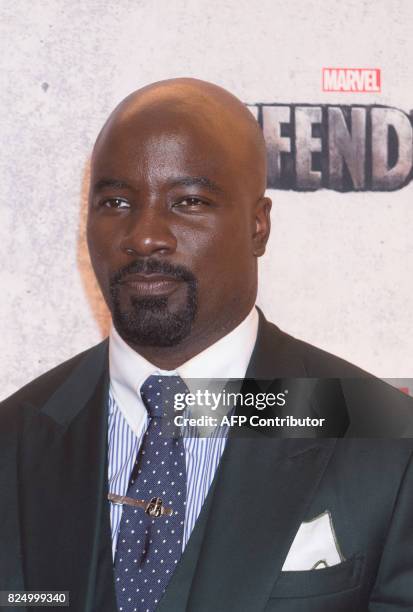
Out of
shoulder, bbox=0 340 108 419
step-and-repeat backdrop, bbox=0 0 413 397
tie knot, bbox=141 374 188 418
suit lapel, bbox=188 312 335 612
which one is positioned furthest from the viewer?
step-and-repeat backdrop, bbox=0 0 413 397

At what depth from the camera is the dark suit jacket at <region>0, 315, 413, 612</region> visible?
3.79 ft

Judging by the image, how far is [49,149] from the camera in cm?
166

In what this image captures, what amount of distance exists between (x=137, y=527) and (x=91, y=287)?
22.7 inches

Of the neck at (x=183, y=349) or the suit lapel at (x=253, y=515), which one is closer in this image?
the suit lapel at (x=253, y=515)

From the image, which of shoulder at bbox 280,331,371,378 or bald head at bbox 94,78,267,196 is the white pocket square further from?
bald head at bbox 94,78,267,196

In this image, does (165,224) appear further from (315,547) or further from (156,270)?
(315,547)

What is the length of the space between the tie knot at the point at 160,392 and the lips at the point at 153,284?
0.12m

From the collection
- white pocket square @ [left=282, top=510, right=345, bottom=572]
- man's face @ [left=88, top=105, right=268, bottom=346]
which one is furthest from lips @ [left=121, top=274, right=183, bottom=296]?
white pocket square @ [left=282, top=510, right=345, bottom=572]

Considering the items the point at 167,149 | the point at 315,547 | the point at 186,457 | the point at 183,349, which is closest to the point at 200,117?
the point at 167,149

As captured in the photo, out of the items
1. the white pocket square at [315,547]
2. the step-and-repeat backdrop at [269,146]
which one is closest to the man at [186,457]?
the white pocket square at [315,547]

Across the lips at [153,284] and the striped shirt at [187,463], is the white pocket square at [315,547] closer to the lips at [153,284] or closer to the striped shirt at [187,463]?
the striped shirt at [187,463]

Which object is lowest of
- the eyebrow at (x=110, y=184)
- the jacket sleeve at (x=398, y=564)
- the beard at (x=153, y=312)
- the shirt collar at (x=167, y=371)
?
the jacket sleeve at (x=398, y=564)

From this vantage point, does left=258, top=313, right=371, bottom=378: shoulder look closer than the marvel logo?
Yes

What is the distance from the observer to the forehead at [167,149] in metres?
1.21
